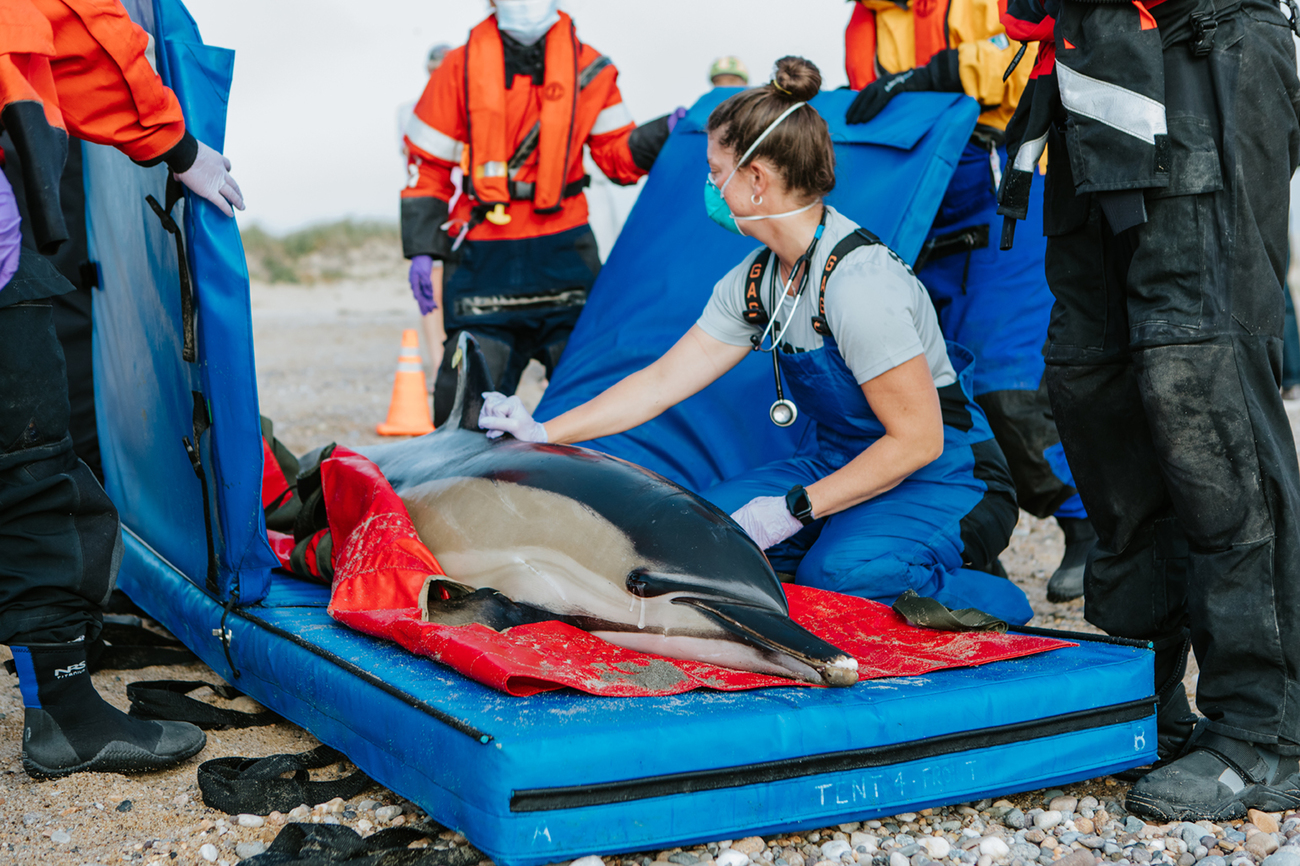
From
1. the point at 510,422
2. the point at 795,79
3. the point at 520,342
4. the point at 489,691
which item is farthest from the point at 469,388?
the point at 520,342

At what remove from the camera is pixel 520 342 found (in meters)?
4.52

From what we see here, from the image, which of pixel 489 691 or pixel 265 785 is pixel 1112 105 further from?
pixel 265 785

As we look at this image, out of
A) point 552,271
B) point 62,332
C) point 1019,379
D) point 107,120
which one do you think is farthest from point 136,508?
point 1019,379

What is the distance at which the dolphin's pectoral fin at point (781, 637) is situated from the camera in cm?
194

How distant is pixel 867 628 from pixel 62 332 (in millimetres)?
2723

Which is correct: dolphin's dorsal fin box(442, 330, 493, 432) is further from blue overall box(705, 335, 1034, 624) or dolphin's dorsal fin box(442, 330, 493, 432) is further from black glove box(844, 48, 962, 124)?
black glove box(844, 48, 962, 124)

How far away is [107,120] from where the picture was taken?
215 cm

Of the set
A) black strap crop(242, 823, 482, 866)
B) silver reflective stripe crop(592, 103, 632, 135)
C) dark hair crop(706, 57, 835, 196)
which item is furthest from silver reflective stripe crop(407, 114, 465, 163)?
black strap crop(242, 823, 482, 866)

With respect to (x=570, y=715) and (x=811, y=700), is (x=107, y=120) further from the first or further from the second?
(x=811, y=700)

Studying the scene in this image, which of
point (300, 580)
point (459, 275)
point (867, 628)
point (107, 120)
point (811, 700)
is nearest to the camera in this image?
point (811, 700)

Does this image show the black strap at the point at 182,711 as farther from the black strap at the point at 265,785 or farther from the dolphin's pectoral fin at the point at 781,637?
the dolphin's pectoral fin at the point at 781,637

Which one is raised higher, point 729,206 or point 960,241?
point 729,206

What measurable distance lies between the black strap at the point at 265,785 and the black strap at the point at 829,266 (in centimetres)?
154

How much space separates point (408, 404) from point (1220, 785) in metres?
5.82
